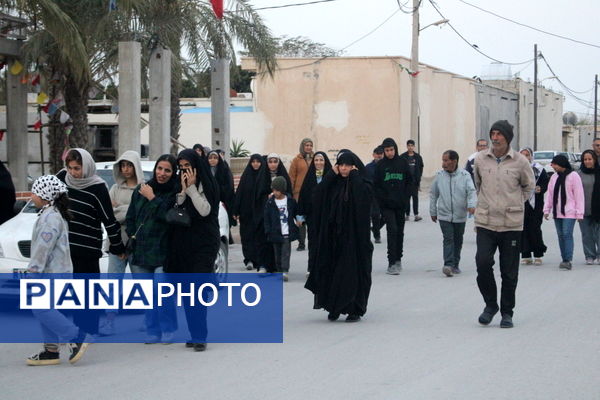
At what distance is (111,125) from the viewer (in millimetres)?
34344

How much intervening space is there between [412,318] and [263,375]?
3246mm

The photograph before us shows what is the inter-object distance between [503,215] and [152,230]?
3.34 m

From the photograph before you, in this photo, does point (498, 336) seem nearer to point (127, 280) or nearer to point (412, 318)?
point (412, 318)

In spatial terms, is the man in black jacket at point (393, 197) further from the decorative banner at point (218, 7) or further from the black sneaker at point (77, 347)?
the decorative banner at point (218, 7)

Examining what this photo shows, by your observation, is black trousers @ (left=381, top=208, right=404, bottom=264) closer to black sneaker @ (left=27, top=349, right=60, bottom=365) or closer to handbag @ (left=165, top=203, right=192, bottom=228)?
handbag @ (left=165, top=203, right=192, bottom=228)

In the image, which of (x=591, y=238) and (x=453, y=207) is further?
(x=591, y=238)

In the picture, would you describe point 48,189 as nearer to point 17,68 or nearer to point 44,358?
point 44,358

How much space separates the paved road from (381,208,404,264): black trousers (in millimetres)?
2820

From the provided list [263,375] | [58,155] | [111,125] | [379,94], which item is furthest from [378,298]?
[379,94]

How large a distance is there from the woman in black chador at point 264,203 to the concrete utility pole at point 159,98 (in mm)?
6142

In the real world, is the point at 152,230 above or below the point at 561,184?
below

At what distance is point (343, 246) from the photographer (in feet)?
34.7

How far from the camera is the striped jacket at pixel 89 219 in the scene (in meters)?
8.55

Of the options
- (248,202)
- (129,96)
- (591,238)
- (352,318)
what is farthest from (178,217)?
(129,96)
